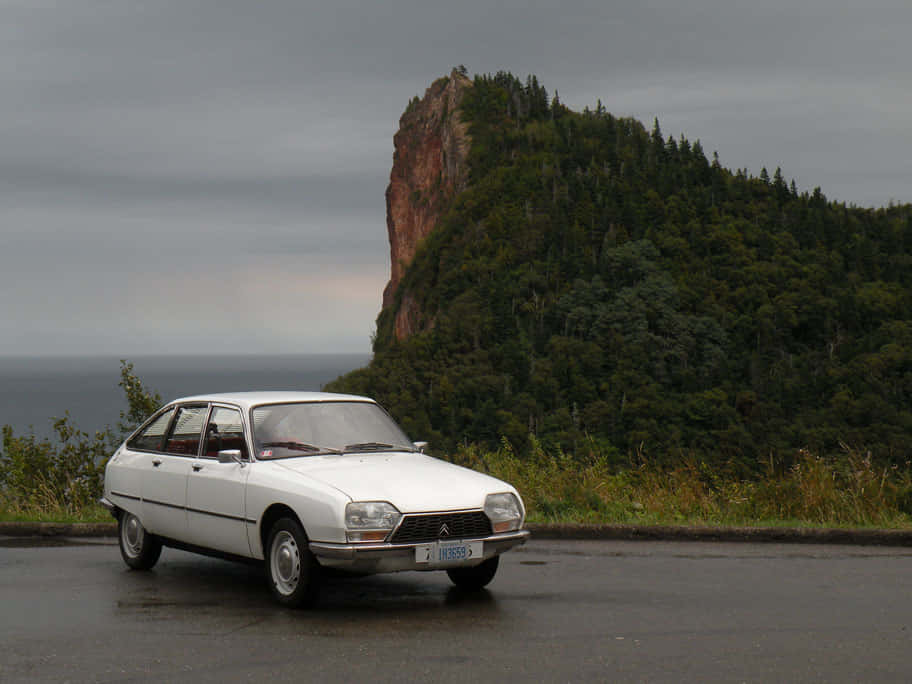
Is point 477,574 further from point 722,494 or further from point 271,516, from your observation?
point 722,494

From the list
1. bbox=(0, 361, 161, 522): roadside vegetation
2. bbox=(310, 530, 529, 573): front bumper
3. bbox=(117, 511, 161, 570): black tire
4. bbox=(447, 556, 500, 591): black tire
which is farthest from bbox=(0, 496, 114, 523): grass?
bbox=(310, 530, 529, 573): front bumper

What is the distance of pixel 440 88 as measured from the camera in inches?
6398

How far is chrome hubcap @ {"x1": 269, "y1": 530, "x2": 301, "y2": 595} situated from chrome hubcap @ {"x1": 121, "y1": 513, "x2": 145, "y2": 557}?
2.05m

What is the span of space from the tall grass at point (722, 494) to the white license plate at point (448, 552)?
392 centimetres

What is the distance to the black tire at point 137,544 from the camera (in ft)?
28.0

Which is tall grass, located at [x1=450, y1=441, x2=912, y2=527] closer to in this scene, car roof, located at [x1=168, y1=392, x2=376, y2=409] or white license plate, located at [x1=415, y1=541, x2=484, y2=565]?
car roof, located at [x1=168, y1=392, x2=376, y2=409]

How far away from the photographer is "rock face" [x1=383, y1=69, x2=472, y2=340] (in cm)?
14925

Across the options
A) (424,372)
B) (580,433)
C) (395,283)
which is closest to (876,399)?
(580,433)

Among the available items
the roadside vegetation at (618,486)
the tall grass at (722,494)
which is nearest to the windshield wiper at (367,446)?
the roadside vegetation at (618,486)

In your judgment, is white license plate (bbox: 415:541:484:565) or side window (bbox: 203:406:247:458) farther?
side window (bbox: 203:406:247:458)

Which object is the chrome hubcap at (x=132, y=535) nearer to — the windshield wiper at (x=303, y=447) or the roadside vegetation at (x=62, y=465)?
the windshield wiper at (x=303, y=447)

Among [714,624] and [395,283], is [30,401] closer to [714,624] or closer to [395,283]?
[395,283]

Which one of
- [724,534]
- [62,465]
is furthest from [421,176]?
[724,534]

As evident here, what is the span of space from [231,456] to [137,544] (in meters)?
1.78
